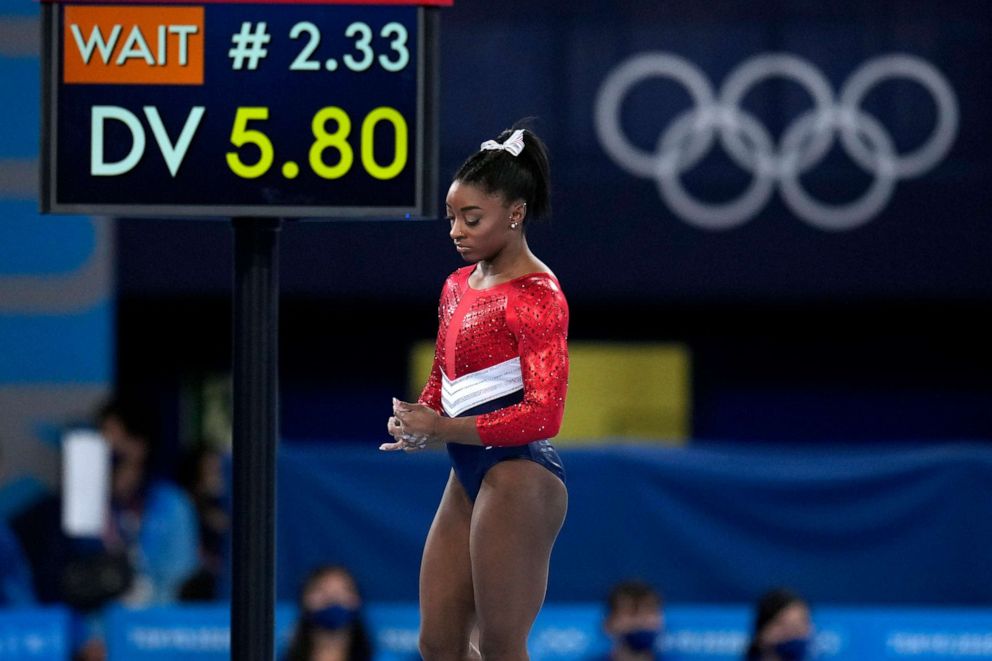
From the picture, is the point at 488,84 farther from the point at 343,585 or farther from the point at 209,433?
the point at 343,585

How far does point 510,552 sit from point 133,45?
1.17 m

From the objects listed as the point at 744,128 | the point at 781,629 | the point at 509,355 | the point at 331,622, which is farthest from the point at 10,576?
the point at 744,128

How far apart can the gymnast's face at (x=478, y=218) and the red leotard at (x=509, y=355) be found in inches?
3.5

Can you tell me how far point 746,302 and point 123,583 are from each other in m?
5.23

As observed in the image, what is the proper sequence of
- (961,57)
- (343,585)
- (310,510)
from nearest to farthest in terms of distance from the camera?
(343,585) → (310,510) → (961,57)

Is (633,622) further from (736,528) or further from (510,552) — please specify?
(510,552)

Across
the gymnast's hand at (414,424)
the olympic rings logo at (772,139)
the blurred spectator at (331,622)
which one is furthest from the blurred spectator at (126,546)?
the gymnast's hand at (414,424)

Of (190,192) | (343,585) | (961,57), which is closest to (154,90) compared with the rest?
(190,192)

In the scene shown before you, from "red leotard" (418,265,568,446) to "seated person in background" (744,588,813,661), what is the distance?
3827 mm

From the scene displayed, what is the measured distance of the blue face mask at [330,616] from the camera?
275 inches

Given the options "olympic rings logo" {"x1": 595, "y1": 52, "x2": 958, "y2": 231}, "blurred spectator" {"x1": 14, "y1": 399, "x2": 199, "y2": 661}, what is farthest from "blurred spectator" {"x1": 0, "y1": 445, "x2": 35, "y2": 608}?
"olympic rings logo" {"x1": 595, "y1": 52, "x2": 958, "y2": 231}

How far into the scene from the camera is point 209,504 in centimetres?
859

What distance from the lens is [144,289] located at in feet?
37.2

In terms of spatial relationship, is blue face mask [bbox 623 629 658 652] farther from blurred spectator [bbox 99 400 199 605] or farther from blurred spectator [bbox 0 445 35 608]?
blurred spectator [bbox 0 445 35 608]
